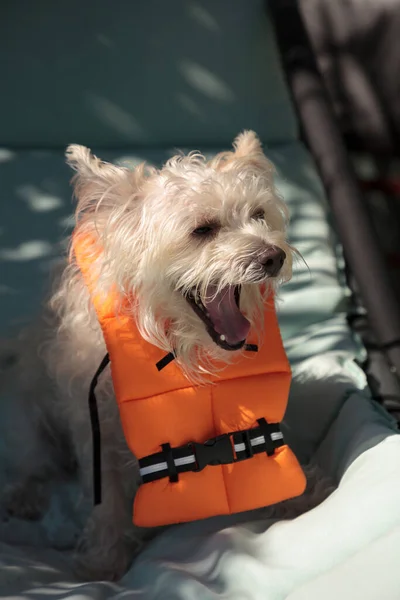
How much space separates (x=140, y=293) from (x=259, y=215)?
36 centimetres

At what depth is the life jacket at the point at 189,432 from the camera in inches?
62.2

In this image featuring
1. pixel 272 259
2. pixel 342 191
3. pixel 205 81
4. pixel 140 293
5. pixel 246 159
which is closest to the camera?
pixel 272 259

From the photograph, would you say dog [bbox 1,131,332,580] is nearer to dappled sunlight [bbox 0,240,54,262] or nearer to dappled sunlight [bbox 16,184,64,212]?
dappled sunlight [bbox 0,240,54,262]

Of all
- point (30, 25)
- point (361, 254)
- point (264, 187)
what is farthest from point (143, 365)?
point (30, 25)

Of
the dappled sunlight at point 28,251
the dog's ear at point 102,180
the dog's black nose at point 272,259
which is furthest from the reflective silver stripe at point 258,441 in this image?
the dappled sunlight at point 28,251

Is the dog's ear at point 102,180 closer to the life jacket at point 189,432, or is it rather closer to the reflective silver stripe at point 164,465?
the life jacket at point 189,432

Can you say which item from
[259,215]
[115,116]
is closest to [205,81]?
[115,116]

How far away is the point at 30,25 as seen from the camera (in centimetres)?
221

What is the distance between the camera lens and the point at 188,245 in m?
1.47

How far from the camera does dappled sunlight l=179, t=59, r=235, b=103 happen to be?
239cm

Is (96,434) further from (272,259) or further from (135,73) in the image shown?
(135,73)

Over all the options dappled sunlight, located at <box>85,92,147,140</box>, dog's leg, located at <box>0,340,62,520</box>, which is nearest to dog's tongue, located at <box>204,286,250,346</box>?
dog's leg, located at <box>0,340,62,520</box>

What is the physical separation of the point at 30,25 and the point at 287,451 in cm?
166

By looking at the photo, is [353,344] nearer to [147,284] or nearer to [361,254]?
[361,254]
